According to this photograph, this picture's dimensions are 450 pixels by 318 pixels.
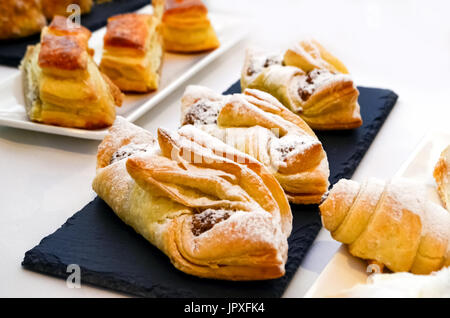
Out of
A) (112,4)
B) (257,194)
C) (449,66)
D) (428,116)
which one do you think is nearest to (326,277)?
(257,194)

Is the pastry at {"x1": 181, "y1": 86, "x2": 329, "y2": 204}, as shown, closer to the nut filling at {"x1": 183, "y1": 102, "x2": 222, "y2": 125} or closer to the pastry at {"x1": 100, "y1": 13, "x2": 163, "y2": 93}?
the nut filling at {"x1": 183, "y1": 102, "x2": 222, "y2": 125}

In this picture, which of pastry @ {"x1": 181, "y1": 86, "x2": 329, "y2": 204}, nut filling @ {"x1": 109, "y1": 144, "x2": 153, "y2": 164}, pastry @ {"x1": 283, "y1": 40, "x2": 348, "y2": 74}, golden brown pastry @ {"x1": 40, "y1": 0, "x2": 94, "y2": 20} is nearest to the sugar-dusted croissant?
pastry @ {"x1": 181, "y1": 86, "x2": 329, "y2": 204}

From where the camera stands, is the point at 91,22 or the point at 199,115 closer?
the point at 199,115

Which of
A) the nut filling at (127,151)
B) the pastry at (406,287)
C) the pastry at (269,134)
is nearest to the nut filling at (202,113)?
the pastry at (269,134)

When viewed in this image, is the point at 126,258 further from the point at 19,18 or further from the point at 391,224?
the point at 19,18

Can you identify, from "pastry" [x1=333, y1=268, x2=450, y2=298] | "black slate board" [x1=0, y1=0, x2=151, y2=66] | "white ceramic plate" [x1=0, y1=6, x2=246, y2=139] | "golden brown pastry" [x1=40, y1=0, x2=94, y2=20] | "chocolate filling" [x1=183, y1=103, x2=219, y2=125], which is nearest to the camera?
"pastry" [x1=333, y1=268, x2=450, y2=298]

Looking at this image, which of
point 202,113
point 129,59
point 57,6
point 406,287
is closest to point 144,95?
point 129,59

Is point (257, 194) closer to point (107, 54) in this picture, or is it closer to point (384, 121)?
point (384, 121)
